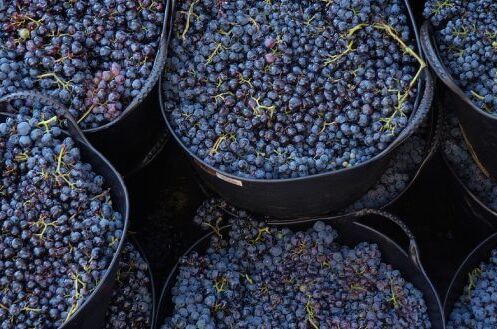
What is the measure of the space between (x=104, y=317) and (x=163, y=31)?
2.27 feet

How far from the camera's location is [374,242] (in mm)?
1656

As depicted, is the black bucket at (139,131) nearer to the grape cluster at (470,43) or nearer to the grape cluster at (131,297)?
the grape cluster at (131,297)

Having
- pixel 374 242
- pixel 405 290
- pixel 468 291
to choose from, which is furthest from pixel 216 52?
pixel 468 291

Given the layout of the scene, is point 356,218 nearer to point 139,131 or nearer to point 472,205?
point 472,205

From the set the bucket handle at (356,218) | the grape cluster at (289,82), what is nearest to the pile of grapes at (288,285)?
the bucket handle at (356,218)

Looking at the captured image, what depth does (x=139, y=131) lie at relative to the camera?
1.63 meters

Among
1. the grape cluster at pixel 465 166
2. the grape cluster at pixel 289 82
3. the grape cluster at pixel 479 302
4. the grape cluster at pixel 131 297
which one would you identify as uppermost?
the grape cluster at pixel 289 82

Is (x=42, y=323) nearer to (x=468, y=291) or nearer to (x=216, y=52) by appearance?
(x=216, y=52)

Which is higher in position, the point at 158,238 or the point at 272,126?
the point at 272,126

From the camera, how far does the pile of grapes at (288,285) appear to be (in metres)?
1.53

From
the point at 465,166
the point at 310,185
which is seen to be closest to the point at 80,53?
the point at 310,185

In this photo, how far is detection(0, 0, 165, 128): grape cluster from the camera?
1484 mm

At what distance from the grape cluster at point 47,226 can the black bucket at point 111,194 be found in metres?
0.02

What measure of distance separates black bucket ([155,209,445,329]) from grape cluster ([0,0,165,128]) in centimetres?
45
